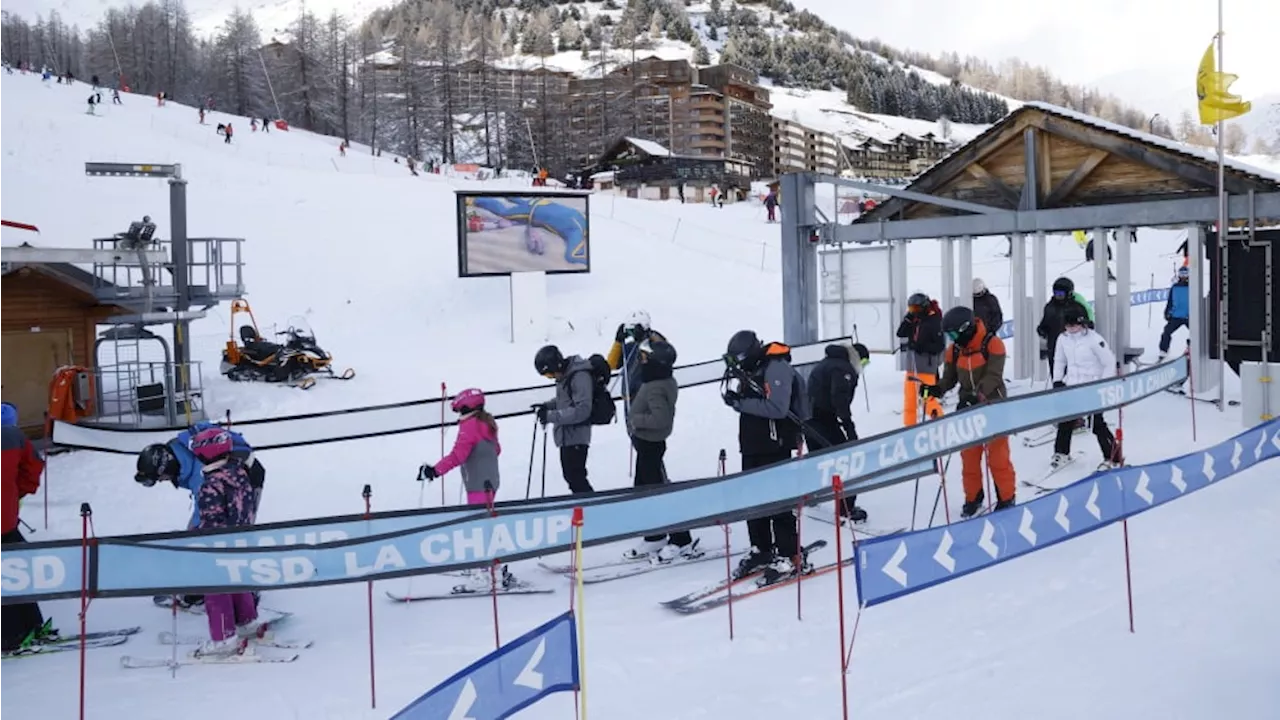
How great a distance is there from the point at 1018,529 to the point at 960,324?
3707 mm

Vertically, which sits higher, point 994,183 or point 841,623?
point 994,183

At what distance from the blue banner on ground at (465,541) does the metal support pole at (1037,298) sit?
Result: 7.39 m

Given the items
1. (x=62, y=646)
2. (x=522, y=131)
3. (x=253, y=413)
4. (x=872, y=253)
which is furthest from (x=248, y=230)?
(x=522, y=131)

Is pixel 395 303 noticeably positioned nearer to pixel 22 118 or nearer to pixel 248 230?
pixel 248 230

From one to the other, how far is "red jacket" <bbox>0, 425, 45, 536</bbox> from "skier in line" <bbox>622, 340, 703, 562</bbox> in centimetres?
429

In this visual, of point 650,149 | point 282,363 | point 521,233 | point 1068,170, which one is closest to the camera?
point 1068,170

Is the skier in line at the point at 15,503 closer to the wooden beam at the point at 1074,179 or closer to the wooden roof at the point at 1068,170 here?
the wooden roof at the point at 1068,170

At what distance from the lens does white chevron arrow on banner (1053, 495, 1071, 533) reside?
221 inches

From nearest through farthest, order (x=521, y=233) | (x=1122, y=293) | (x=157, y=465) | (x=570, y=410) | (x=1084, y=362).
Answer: (x=157, y=465) < (x=570, y=410) < (x=1084, y=362) < (x=1122, y=293) < (x=521, y=233)

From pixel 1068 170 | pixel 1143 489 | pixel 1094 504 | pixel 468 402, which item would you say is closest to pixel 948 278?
pixel 1068 170

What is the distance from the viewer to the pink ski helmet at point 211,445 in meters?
6.36

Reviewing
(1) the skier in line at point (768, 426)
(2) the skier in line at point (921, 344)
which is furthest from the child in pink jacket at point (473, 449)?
(2) the skier in line at point (921, 344)

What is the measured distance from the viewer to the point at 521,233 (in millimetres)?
23031

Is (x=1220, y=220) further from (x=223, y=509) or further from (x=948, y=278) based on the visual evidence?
(x=223, y=509)
